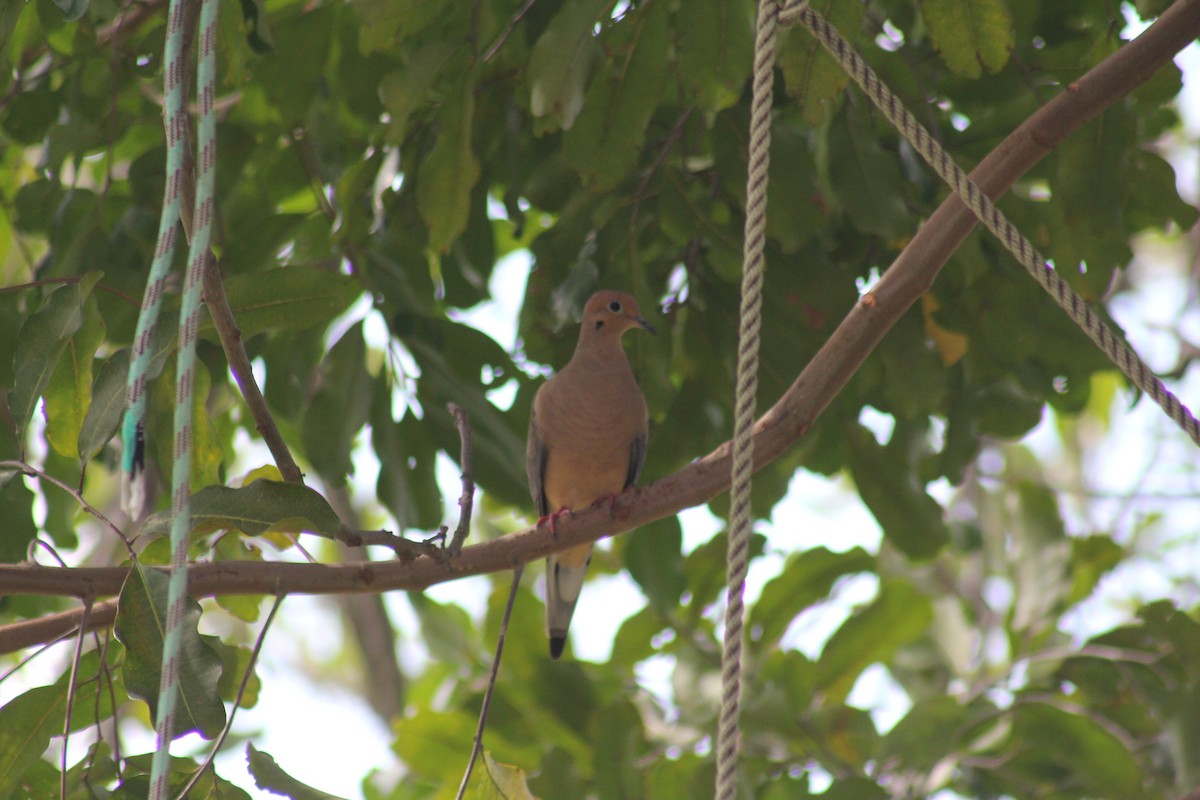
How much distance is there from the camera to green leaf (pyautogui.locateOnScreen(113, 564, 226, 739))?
1.93 m

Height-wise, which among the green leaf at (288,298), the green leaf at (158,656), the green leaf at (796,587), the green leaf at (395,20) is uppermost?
the green leaf at (395,20)

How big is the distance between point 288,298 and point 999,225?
1374 mm

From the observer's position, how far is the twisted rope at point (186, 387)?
1592 mm

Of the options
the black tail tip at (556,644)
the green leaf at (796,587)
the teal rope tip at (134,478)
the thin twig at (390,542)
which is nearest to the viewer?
the thin twig at (390,542)

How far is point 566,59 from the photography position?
7.92 ft

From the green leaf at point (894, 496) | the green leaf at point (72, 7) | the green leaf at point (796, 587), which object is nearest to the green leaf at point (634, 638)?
the green leaf at point (796, 587)

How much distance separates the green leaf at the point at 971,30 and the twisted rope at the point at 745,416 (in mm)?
702

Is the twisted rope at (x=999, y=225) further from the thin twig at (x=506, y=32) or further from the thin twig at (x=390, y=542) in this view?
the thin twig at (x=390, y=542)

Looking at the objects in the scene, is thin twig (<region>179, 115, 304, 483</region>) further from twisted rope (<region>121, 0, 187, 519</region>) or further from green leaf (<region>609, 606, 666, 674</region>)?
green leaf (<region>609, 606, 666, 674</region>)

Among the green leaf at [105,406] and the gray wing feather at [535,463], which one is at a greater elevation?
the gray wing feather at [535,463]

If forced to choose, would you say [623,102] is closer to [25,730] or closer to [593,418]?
[593,418]

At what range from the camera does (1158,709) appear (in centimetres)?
358

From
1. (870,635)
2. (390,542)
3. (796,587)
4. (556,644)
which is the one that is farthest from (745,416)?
(870,635)

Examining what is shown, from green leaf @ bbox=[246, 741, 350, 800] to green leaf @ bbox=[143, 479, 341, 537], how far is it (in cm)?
39
